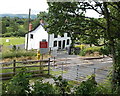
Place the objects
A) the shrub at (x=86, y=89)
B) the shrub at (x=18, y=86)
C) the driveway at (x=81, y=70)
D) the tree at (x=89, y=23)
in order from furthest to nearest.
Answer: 1. the driveway at (x=81, y=70)
2. the tree at (x=89, y=23)
3. the shrub at (x=86, y=89)
4. the shrub at (x=18, y=86)

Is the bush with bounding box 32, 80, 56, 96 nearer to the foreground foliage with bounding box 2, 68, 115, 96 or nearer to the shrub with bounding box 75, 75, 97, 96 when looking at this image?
the foreground foliage with bounding box 2, 68, 115, 96

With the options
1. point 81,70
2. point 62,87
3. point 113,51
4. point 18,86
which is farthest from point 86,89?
point 81,70

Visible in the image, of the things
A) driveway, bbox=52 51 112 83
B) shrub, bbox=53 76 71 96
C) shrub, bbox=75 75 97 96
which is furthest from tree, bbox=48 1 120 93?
driveway, bbox=52 51 112 83

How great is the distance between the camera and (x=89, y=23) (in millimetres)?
2891

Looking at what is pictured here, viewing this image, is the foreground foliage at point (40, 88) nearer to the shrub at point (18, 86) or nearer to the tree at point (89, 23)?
the shrub at point (18, 86)

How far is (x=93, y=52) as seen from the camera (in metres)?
10.6

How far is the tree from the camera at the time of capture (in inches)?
101

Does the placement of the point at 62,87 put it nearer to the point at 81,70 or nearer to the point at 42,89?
the point at 42,89

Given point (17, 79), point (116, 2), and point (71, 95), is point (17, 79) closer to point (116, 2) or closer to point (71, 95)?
point (71, 95)

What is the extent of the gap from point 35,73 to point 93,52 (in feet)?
20.9

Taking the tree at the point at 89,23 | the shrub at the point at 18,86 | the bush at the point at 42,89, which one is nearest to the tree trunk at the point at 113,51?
the tree at the point at 89,23

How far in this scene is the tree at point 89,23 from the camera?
8.45 feet

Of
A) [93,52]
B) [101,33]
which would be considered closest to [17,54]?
[93,52]

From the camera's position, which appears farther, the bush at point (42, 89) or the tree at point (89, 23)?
the tree at point (89, 23)
